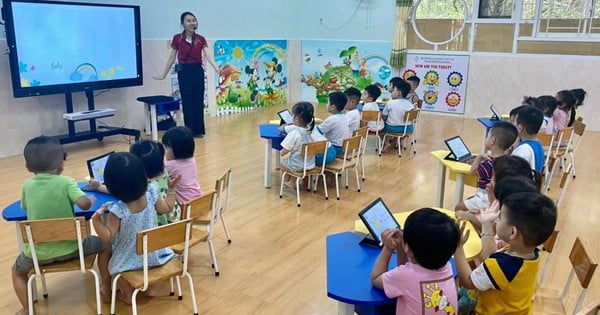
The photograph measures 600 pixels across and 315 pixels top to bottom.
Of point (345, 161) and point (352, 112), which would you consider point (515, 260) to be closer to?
point (345, 161)

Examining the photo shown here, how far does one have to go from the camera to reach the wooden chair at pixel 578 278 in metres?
2.19

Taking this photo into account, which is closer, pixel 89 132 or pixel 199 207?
pixel 199 207

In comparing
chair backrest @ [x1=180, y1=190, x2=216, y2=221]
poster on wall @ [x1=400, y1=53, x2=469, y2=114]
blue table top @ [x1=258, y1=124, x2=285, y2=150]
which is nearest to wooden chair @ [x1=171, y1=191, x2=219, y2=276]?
chair backrest @ [x1=180, y1=190, x2=216, y2=221]

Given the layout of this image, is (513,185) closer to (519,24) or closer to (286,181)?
(286,181)

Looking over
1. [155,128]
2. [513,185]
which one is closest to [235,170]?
[155,128]

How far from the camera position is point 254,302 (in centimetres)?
313

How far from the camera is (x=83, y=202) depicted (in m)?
2.72

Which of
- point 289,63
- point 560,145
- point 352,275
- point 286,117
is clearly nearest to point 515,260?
point 352,275

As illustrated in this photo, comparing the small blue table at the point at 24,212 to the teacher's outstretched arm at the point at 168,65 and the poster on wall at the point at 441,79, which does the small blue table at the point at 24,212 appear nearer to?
the teacher's outstretched arm at the point at 168,65

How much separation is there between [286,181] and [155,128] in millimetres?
2842

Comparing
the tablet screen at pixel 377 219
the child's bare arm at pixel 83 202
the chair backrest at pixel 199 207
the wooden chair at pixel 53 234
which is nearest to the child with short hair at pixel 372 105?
the chair backrest at pixel 199 207

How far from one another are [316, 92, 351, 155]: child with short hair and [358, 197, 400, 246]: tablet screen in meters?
2.85

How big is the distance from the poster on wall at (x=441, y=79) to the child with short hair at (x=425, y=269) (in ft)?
28.3

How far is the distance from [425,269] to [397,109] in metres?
5.03
